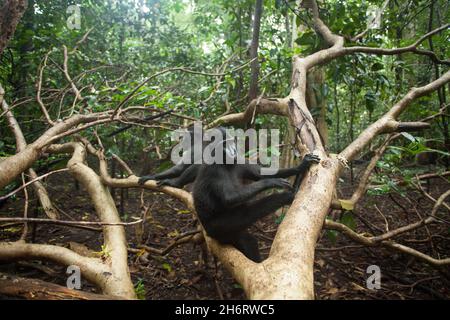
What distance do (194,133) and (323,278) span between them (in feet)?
8.42

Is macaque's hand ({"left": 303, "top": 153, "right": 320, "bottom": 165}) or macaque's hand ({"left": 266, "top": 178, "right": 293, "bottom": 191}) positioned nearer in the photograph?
macaque's hand ({"left": 303, "top": 153, "right": 320, "bottom": 165})

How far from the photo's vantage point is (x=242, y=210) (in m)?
3.00

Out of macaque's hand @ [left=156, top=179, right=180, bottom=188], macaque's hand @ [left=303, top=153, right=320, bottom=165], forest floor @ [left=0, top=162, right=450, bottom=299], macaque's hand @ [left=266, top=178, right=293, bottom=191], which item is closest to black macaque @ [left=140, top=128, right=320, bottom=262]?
macaque's hand @ [left=266, top=178, right=293, bottom=191]

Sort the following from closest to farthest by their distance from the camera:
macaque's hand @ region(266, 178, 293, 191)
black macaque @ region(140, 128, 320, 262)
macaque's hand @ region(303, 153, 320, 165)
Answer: macaque's hand @ region(303, 153, 320, 165) → macaque's hand @ region(266, 178, 293, 191) → black macaque @ region(140, 128, 320, 262)

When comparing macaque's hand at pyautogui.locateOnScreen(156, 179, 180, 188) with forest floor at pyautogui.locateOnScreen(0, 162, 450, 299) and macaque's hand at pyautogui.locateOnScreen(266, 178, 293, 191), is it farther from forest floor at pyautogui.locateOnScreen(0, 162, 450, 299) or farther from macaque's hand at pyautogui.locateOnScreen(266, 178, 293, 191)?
macaque's hand at pyautogui.locateOnScreen(266, 178, 293, 191)

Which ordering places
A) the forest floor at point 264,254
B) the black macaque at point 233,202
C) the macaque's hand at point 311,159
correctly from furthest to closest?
the forest floor at point 264,254 → the black macaque at point 233,202 → the macaque's hand at point 311,159

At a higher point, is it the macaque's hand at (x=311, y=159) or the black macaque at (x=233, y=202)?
the macaque's hand at (x=311, y=159)

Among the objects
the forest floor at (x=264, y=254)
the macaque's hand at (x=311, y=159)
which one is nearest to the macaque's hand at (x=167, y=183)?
the forest floor at (x=264, y=254)

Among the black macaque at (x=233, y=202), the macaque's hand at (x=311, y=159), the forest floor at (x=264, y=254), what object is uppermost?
the macaque's hand at (x=311, y=159)

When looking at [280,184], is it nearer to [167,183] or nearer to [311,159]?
[311,159]

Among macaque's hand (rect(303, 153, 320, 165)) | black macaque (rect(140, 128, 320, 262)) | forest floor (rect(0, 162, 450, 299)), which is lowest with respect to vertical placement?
forest floor (rect(0, 162, 450, 299))

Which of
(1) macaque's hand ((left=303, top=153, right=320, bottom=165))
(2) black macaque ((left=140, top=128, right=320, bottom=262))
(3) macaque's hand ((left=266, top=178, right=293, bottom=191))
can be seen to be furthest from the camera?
(2) black macaque ((left=140, top=128, right=320, bottom=262))

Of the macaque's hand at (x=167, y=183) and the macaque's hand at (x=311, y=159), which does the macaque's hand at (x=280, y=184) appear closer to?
the macaque's hand at (x=311, y=159)

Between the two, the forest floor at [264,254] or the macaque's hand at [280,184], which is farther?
the forest floor at [264,254]
